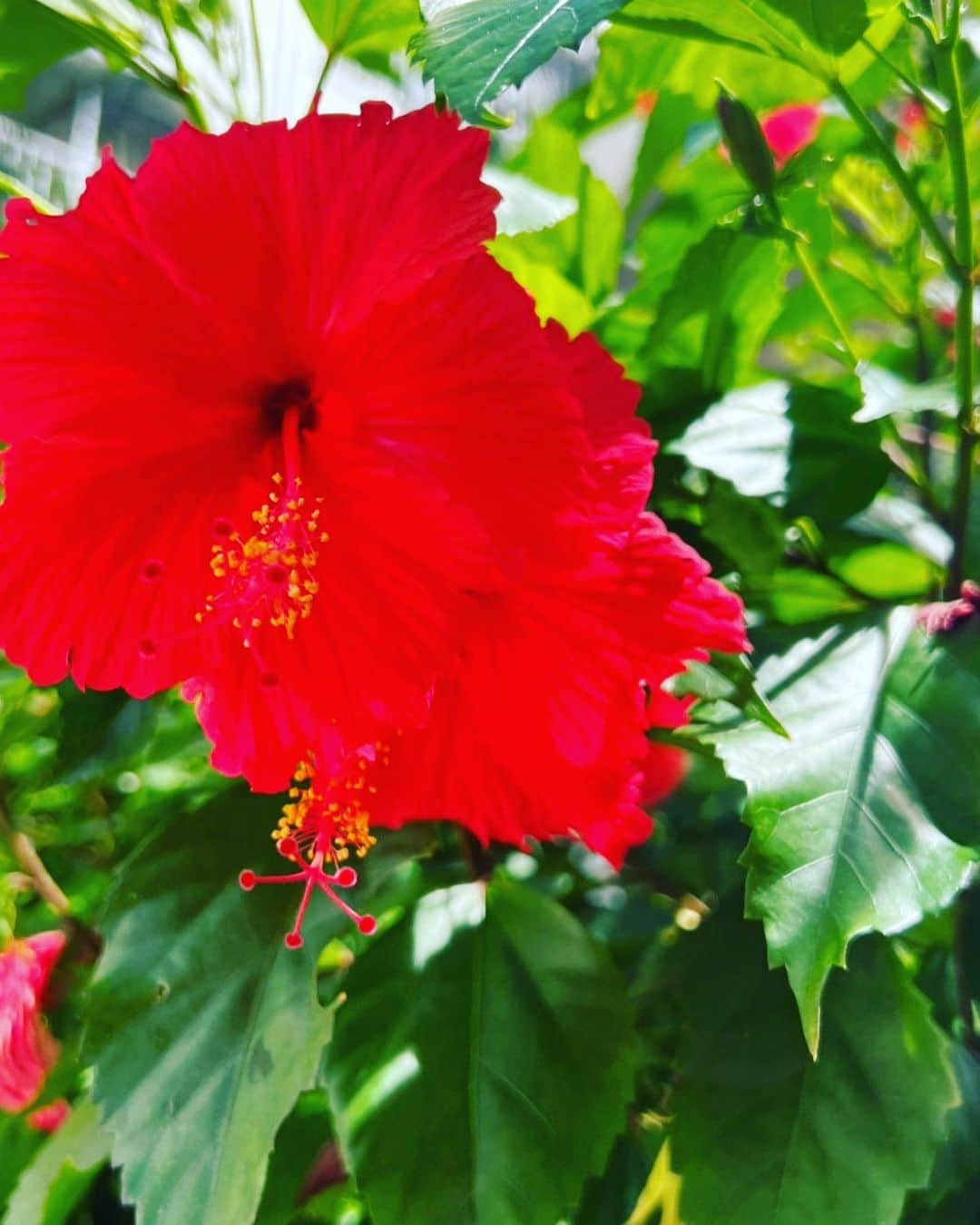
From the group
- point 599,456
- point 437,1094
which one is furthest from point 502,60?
point 437,1094

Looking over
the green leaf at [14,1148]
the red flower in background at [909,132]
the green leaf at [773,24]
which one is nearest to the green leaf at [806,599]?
the green leaf at [773,24]

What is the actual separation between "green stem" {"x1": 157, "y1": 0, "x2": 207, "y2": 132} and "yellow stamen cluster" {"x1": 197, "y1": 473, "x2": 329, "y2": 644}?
16 centimetres

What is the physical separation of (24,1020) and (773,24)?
0.53 metres

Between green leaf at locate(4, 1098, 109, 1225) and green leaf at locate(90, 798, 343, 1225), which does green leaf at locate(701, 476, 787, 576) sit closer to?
green leaf at locate(90, 798, 343, 1225)

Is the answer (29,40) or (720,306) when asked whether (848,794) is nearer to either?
(720,306)

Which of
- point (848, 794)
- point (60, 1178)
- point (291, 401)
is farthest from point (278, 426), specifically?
point (60, 1178)

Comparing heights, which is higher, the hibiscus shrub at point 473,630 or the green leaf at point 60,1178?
the hibiscus shrub at point 473,630

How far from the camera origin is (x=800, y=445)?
0.47 meters

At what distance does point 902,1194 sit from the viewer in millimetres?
419

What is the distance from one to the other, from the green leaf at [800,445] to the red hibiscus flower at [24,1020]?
397 mm

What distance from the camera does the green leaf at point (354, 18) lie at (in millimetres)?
434

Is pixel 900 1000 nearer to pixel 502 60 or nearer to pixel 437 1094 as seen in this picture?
pixel 437 1094

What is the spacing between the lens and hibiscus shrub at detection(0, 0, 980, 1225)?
332mm

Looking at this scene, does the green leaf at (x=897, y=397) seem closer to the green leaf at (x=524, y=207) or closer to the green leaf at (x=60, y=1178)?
the green leaf at (x=524, y=207)
